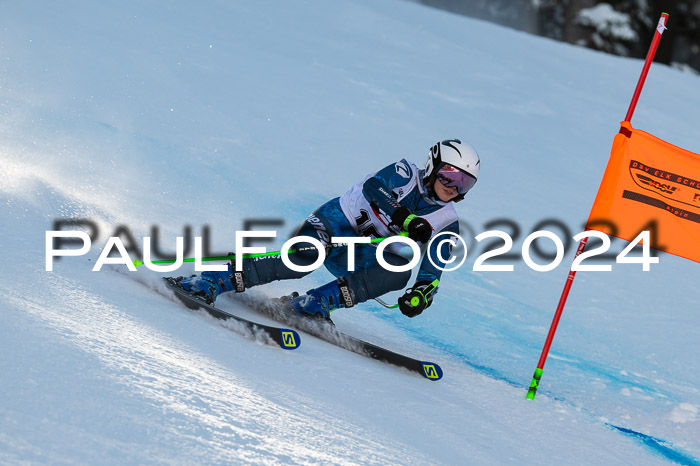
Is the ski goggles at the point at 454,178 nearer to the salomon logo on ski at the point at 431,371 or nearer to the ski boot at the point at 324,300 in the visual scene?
the ski boot at the point at 324,300

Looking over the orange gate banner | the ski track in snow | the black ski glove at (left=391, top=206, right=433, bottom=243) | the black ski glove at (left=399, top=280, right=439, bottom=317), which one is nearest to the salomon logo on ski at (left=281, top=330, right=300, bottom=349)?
the ski track in snow

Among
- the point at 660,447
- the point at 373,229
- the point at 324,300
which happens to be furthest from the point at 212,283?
the point at 660,447

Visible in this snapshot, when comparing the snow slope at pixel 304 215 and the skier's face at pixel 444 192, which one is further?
the skier's face at pixel 444 192

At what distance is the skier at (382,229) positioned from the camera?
3.76 metres

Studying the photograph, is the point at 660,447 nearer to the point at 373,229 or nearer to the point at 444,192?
the point at 444,192

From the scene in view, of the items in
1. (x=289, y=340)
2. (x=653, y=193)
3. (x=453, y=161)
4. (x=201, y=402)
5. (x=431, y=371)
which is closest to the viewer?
(x=201, y=402)

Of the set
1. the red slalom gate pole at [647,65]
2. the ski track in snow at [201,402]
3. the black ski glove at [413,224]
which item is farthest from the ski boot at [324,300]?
the red slalom gate pole at [647,65]

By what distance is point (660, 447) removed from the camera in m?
3.58

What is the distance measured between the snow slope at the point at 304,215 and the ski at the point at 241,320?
0.06 m

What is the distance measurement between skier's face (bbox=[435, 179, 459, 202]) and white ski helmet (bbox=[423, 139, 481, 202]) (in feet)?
0.08

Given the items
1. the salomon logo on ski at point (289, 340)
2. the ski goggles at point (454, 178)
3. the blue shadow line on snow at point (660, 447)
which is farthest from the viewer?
the ski goggles at point (454, 178)

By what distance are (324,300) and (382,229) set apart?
488 mm

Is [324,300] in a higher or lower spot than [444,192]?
lower

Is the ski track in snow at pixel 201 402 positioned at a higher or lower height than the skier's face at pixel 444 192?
lower
